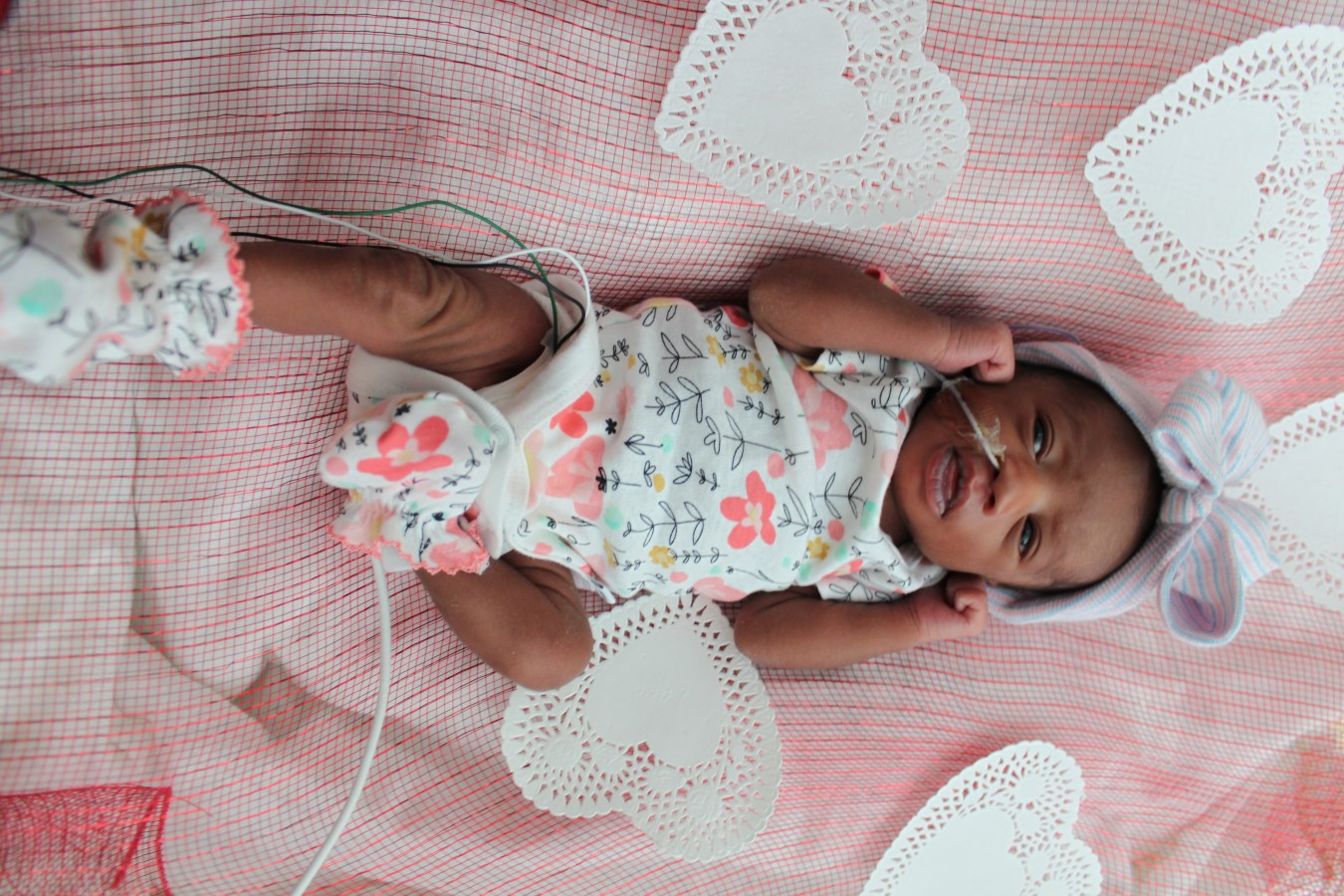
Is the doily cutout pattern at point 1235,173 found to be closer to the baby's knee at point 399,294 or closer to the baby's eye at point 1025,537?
the baby's eye at point 1025,537

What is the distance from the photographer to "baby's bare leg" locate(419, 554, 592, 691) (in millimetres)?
1119

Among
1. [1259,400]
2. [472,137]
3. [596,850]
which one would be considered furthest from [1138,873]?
[472,137]

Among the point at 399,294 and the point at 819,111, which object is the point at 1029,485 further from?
the point at 399,294

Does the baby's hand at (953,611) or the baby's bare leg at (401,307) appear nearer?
the baby's bare leg at (401,307)

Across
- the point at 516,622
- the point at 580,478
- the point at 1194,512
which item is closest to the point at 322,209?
the point at 580,478

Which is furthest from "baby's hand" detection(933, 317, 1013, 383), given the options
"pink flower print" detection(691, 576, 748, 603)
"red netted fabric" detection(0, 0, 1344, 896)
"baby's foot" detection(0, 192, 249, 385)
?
"baby's foot" detection(0, 192, 249, 385)

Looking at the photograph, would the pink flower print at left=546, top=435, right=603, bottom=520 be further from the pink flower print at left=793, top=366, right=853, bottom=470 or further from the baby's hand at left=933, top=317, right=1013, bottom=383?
the baby's hand at left=933, top=317, right=1013, bottom=383

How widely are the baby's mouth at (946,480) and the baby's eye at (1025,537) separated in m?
0.11

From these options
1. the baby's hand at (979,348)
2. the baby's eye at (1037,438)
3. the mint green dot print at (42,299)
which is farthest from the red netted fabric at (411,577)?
the mint green dot print at (42,299)

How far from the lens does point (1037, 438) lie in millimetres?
1278

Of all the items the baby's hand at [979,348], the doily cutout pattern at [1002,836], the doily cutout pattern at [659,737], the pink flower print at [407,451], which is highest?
the baby's hand at [979,348]

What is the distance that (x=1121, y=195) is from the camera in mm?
1304

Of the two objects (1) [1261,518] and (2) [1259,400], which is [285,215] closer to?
(1) [1261,518]

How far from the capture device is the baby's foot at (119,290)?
25.3 inches
